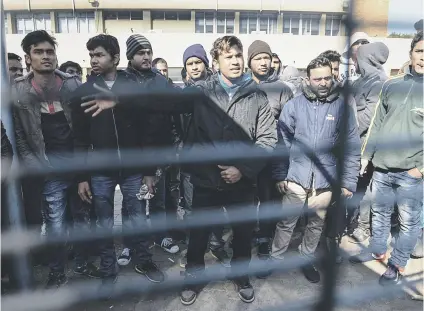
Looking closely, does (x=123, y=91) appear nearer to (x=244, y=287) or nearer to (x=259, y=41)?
(x=244, y=287)

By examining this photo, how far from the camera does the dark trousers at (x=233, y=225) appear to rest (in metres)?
1.71

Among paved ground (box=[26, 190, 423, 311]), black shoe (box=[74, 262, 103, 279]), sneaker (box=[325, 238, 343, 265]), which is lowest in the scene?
paved ground (box=[26, 190, 423, 311])

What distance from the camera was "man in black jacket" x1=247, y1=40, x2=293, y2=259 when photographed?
2127 mm

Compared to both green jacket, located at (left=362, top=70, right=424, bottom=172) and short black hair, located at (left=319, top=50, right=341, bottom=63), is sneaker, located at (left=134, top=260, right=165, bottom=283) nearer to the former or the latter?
green jacket, located at (left=362, top=70, right=424, bottom=172)

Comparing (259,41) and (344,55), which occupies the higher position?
(259,41)

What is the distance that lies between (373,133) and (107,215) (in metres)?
1.43

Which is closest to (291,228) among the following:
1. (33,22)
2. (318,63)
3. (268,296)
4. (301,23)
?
(268,296)

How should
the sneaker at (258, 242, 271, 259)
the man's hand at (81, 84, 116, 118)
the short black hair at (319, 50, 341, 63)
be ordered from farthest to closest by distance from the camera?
the sneaker at (258, 242, 271, 259), the man's hand at (81, 84, 116, 118), the short black hair at (319, 50, 341, 63)

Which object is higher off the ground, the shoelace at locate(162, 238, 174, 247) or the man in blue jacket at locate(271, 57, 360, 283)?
the man in blue jacket at locate(271, 57, 360, 283)

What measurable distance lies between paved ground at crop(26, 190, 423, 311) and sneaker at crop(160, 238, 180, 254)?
13cm

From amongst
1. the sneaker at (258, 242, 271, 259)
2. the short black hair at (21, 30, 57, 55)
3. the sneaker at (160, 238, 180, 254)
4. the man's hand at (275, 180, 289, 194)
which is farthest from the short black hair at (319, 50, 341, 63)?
the sneaker at (160, 238, 180, 254)

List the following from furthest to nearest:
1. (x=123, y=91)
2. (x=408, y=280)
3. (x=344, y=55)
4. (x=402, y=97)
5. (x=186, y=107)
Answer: (x=408, y=280)
(x=402, y=97)
(x=186, y=107)
(x=123, y=91)
(x=344, y=55)

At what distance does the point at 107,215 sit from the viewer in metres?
1.85

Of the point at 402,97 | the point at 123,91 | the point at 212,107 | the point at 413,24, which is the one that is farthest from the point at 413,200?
the point at 123,91
